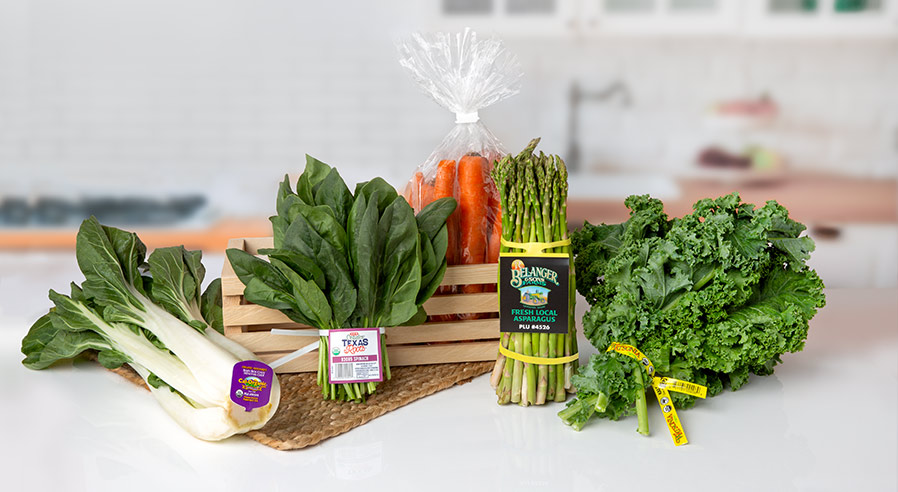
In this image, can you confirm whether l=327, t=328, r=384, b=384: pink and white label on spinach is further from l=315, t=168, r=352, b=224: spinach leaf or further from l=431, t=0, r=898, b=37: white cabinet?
l=431, t=0, r=898, b=37: white cabinet

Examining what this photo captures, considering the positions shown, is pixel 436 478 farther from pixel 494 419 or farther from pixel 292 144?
pixel 292 144

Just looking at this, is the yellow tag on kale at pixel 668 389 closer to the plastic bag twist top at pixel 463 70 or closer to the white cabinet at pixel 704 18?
the plastic bag twist top at pixel 463 70

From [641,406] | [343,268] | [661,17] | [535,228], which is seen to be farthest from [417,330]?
[661,17]

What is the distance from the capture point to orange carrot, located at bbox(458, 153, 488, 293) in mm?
1751

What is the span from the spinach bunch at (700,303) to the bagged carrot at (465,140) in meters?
0.30

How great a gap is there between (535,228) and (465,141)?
38cm

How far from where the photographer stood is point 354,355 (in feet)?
5.22

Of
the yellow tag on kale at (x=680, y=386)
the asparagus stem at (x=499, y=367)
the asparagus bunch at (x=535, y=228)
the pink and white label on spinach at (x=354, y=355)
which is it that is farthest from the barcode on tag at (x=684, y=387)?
the pink and white label on spinach at (x=354, y=355)

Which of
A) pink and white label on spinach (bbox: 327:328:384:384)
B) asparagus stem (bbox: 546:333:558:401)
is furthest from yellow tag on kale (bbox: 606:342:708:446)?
pink and white label on spinach (bbox: 327:328:384:384)

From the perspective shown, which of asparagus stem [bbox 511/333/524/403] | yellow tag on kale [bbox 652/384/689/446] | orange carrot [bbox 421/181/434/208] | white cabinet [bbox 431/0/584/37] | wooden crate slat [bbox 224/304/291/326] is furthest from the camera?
white cabinet [bbox 431/0/584/37]

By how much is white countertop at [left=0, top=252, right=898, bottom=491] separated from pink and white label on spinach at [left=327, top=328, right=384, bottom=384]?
92mm

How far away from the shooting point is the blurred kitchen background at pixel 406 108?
9.66 feet

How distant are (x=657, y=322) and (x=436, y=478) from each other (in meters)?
0.47

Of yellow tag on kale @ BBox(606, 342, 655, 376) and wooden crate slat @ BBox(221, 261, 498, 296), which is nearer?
yellow tag on kale @ BBox(606, 342, 655, 376)
